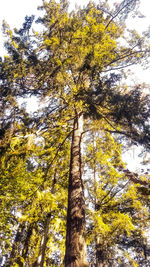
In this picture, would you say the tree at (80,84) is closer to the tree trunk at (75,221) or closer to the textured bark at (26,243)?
the tree trunk at (75,221)

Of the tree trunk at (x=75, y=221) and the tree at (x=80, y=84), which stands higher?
the tree at (x=80, y=84)

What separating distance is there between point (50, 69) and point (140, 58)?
3.83 m

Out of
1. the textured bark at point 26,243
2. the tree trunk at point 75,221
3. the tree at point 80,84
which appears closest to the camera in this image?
the tree trunk at point 75,221

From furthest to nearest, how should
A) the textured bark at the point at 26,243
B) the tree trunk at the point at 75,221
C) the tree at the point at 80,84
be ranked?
the textured bark at the point at 26,243 < the tree at the point at 80,84 < the tree trunk at the point at 75,221

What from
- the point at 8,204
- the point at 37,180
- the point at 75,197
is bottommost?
the point at 75,197

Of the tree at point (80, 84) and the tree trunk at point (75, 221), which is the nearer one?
the tree trunk at point (75, 221)

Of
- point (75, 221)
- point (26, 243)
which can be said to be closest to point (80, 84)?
point (75, 221)

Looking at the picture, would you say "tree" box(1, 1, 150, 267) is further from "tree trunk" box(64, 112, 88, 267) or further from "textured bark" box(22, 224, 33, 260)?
"textured bark" box(22, 224, 33, 260)

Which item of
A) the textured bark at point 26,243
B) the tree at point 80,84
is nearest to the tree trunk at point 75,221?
the tree at point 80,84

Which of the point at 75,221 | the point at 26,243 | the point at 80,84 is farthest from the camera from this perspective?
the point at 26,243

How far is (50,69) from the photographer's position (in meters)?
5.66

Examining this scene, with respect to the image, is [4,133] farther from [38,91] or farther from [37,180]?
[37,180]

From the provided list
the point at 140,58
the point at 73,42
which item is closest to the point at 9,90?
the point at 73,42

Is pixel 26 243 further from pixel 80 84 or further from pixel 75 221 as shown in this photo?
pixel 80 84
